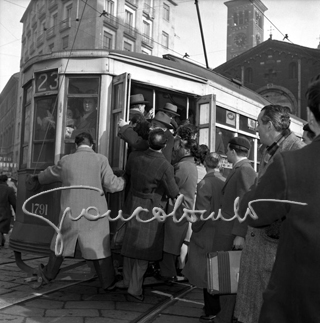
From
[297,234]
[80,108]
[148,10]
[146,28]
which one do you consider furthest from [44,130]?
[148,10]

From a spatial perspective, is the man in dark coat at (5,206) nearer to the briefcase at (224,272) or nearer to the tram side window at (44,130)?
the tram side window at (44,130)

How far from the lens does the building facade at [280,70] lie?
1260 inches

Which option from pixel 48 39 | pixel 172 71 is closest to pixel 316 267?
pixel 172 71

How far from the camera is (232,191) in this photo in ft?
11.1

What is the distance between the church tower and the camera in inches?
3017

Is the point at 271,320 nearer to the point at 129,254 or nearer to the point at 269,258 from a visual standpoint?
the point at 269,258

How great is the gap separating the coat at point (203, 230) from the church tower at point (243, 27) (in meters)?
76.9

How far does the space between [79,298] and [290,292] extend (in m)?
3.09

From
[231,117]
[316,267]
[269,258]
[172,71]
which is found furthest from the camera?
[231,117]

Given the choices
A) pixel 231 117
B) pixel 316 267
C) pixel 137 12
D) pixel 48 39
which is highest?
pixel 137 12

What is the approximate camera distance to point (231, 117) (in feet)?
20.2

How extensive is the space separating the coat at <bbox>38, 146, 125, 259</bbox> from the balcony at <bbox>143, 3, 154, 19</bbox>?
33.0m

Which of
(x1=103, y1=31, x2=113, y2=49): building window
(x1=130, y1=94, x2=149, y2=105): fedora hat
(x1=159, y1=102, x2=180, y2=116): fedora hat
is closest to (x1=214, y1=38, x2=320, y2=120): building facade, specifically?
(x1=103, y1=31, x2=113, y2=49): building window

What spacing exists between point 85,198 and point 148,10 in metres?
33.8
